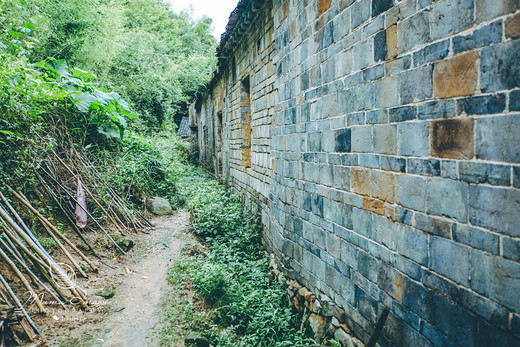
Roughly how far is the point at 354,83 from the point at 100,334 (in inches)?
136

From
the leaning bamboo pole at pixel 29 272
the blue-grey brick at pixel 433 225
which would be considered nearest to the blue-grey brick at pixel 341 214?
the blue-grey brick at pixel 433 225

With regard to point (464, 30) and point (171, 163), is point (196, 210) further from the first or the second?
point (464, 30)

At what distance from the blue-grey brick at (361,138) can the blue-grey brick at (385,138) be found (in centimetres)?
6

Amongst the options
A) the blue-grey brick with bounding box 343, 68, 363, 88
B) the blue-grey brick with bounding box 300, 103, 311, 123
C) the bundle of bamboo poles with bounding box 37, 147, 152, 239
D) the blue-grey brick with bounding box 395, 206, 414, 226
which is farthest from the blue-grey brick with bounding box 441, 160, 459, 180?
the bundle of bamboo poles with bounding box 37, 147, 152, 239

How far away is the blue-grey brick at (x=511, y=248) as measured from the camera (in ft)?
4.38

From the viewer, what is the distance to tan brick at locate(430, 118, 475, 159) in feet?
5.03

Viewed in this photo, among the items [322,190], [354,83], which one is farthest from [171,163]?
[354,83]

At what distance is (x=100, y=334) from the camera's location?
10.2 ft

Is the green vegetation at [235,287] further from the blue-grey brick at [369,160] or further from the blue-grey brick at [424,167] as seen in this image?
the blue-grey brick at [424,167]

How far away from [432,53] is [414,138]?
491mm

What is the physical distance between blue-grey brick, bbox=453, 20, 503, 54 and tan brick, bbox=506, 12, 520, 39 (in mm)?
34

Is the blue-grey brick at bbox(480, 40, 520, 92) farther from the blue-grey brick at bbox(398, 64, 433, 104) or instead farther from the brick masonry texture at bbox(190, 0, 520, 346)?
the blue-grey brick at bbox(398, 64, 433, 104)

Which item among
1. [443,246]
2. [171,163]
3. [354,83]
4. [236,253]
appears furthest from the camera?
[171,163]

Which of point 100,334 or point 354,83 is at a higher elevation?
point 354,83
